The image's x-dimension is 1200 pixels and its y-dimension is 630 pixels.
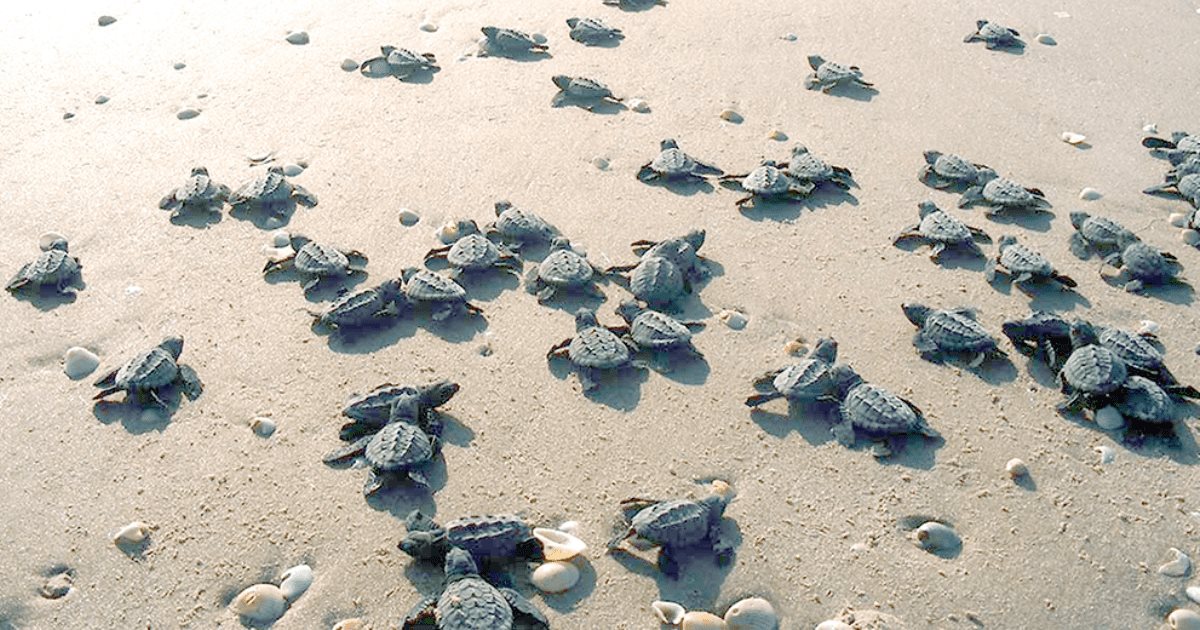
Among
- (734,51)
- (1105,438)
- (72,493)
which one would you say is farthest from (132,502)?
(734,51)

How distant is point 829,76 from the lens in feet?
21.6

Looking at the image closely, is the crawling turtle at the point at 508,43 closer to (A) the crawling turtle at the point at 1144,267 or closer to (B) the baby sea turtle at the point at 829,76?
(B) the baby sea turtle at the point at 829,76

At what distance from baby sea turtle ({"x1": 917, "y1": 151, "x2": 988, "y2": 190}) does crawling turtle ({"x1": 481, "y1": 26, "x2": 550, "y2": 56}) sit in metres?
2.94

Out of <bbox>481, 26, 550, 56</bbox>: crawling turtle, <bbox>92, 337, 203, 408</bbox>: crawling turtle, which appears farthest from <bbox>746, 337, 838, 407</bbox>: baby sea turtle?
<bbox>481, 26, 550, 56</bbox>: crawling turtle

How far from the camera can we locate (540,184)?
5.48 meters

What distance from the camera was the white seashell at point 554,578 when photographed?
10.0 ft

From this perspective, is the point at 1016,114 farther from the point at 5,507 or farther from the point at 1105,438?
the point at 5,507

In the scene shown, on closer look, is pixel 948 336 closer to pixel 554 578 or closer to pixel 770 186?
pixel 770 186

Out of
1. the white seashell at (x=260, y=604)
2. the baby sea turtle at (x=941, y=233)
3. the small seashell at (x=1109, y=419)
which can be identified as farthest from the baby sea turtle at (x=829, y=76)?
the white seashell at (x=260, y=604)

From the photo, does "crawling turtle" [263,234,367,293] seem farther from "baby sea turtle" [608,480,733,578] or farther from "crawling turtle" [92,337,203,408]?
"baby sea turtle" [608,480,733,578]

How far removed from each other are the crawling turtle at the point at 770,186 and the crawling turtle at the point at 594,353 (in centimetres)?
152

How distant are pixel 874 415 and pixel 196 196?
3579 mm

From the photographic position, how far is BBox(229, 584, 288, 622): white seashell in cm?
298

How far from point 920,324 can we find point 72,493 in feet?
11.2
